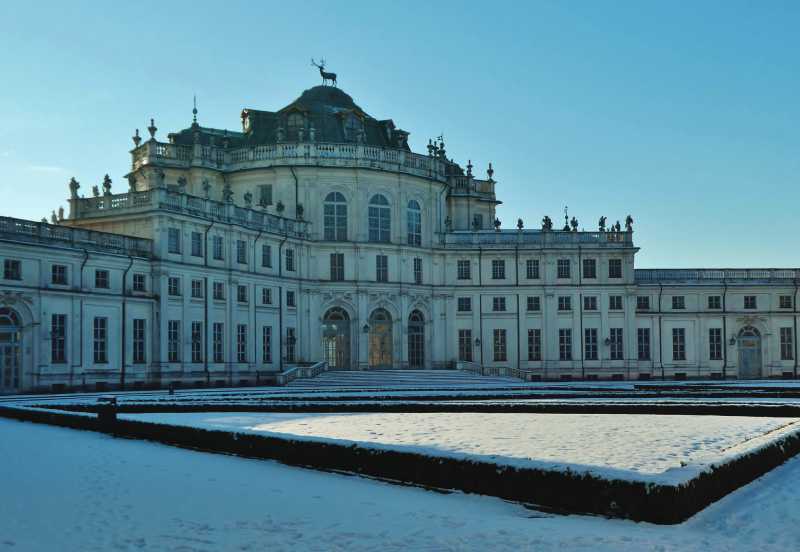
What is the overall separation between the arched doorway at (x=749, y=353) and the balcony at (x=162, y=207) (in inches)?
1507

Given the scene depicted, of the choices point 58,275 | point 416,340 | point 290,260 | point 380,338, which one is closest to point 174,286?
point 58,275

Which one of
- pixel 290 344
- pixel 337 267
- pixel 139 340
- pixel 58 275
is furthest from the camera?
pixel 337 267

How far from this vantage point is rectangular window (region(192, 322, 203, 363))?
58.0m

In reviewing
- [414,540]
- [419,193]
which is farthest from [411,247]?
[414,540]

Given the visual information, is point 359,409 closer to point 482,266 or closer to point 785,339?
point 482,266

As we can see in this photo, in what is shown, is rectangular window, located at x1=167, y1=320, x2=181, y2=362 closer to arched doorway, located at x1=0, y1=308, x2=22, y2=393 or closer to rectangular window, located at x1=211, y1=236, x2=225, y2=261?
rectangular window, located at x1=211, y1=236, x2=225, y2=261

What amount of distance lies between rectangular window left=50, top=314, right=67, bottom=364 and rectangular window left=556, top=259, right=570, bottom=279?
125ft

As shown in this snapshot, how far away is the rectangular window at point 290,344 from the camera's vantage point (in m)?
66.5

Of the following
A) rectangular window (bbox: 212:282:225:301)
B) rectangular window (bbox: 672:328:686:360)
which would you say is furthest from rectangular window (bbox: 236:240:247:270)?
rectangular window (bbox: 672:328:686:360)

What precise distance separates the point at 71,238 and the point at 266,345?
56.9 feet

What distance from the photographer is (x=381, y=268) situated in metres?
70.9

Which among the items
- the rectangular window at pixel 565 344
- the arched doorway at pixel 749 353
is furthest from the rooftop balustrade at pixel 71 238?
the arched doorway at pixel 749 353

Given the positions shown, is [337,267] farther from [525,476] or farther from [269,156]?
[525,476]

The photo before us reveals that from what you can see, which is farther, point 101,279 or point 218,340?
point 218,340
